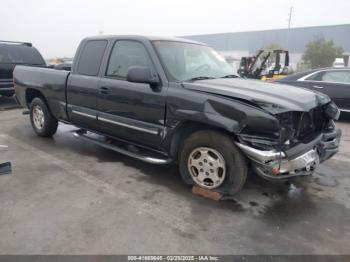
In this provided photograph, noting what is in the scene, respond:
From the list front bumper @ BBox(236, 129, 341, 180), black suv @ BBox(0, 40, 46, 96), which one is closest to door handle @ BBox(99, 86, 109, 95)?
front bumper @ BBox(236, 129, 341, 180)

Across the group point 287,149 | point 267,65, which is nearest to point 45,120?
point 287,149

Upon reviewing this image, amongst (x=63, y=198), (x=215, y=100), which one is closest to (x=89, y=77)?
(x=63, y=198)

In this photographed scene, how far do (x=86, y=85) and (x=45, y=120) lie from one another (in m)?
1.56

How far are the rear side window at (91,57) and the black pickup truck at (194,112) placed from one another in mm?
16

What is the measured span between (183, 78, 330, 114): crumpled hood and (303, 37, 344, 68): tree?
50749 mm

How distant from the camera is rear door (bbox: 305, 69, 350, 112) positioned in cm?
753

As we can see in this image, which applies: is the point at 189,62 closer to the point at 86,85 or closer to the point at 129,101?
the point at 129,101

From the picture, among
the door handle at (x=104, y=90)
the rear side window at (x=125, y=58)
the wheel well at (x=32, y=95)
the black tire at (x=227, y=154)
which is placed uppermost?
the rear side window at (x=125, y=58)

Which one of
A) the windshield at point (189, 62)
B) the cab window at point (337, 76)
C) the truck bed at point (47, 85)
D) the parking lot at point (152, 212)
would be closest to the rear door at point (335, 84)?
the cab window at point (337, 76)

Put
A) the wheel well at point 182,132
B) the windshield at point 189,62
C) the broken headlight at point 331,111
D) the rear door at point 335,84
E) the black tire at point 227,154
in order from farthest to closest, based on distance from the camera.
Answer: the rear door at point 335,84 → the windshield at point 189,62 → the broken headlight at point 331,111 → the wheel well at point 182,132 → the black tire at point 227,154

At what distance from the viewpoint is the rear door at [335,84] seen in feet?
24.7

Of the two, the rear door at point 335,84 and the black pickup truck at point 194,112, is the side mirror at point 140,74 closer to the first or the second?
the black pickup truck at point 194,112

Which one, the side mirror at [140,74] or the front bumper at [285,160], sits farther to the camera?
the side mirror at [140,74]

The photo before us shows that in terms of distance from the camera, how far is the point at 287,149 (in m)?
3.01
